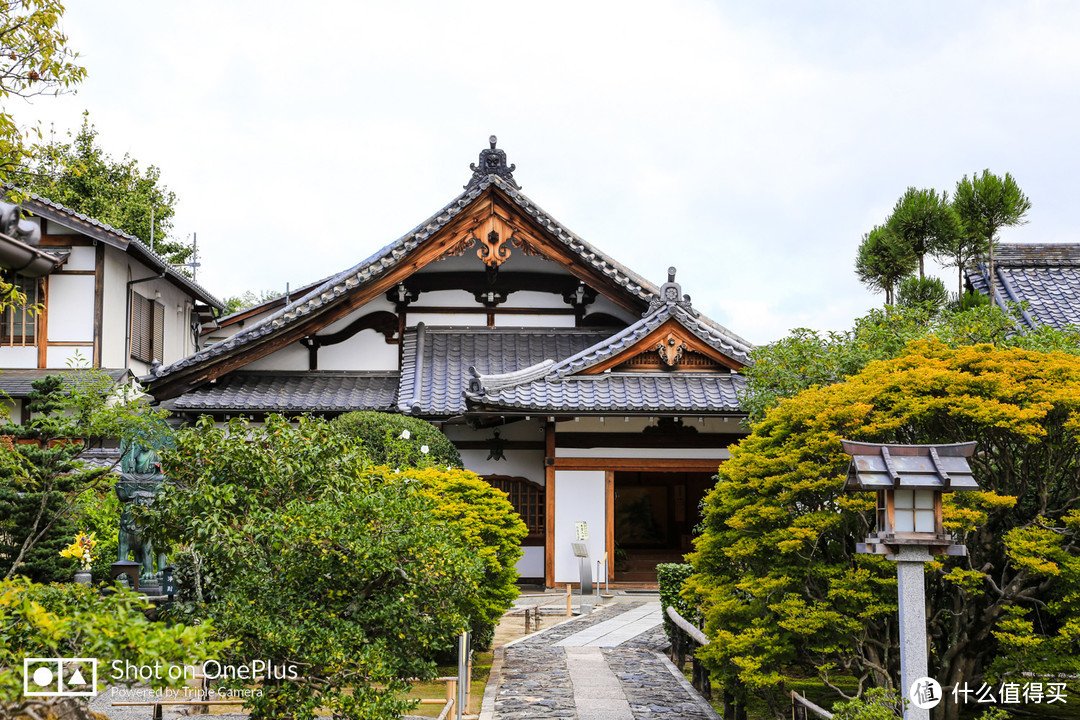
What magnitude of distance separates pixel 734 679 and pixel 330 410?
35.5ft

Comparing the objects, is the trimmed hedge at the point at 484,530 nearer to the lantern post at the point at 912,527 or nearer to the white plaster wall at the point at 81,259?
the lantern post at the point at 912,527

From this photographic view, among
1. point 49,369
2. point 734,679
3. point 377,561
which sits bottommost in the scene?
point 734,679

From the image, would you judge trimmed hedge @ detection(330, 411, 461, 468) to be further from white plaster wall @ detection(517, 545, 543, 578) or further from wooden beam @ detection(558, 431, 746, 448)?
white plaster wall @ detection(517, 545, 543, 578)

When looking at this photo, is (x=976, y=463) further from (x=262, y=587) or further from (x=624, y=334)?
(x=624, y=334)

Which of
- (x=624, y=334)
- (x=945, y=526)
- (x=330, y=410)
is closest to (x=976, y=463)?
(x=945, y=526)

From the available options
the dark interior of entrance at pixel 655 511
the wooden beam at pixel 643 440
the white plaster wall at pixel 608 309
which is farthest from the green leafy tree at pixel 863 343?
the dark interior of entrance at pixel 655 511

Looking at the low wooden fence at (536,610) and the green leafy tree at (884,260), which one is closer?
the low wooden fence at (536,610)

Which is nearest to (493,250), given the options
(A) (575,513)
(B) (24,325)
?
(A) (575,513)

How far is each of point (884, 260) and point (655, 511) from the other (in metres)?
10.5

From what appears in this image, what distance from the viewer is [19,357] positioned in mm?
21438

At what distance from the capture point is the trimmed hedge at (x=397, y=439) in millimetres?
13393

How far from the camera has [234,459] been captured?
6746mm

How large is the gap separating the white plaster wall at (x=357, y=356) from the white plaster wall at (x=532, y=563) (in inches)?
186

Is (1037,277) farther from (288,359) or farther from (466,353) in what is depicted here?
(288,359)
